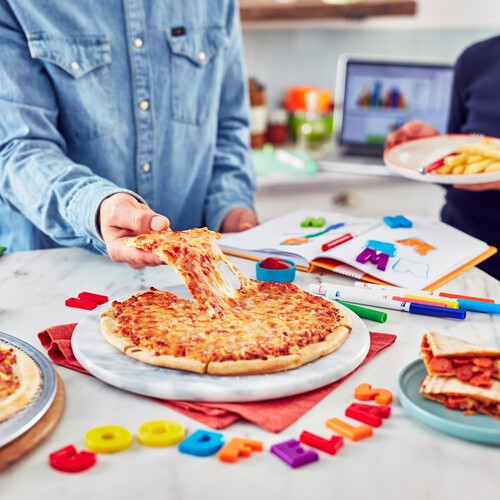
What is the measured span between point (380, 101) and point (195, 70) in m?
1.57

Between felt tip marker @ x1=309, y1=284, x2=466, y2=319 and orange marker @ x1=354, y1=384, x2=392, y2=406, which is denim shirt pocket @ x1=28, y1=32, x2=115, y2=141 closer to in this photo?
→ felt tip marker @ x1=309, y1=284, x2=466, y2=319

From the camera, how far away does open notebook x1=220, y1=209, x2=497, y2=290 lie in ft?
4.37

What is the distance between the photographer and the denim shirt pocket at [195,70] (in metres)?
1.68

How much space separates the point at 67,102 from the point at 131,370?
84 cm

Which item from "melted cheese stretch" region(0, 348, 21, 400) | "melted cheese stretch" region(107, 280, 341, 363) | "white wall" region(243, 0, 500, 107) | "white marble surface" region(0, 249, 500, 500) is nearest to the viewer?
"white marble surface" region(0, 249, 500, 500)

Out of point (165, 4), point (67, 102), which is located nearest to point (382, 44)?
point (165, 4)

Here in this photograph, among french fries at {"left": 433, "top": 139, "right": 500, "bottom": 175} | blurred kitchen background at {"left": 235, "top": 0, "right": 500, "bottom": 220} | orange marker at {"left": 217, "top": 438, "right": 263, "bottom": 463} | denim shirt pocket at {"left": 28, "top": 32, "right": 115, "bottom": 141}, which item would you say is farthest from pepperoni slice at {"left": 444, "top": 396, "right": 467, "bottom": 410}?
blurred kitchen background at {"left": 235, "top": 0, "right": 500, "bottom": 220}

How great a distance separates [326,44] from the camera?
142 inches

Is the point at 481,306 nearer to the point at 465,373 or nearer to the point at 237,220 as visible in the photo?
the point at 465,373

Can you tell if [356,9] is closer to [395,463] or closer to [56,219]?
[56,219]

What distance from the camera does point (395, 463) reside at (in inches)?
29.9

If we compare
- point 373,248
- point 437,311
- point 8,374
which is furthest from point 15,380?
point 373,248

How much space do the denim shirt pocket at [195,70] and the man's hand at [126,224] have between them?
525mm

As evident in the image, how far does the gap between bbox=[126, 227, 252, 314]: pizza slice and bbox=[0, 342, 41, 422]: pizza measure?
253mm
